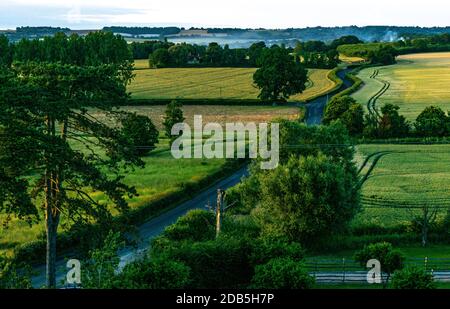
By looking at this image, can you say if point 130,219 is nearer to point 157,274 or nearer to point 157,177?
point 157,177

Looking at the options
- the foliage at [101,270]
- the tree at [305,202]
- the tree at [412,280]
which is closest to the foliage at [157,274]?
the foliage at [101,270]

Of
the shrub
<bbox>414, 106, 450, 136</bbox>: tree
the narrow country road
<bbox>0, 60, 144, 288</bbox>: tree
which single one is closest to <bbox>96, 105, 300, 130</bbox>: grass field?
<bbox>414, 106, 450, 136</bbox>: tree

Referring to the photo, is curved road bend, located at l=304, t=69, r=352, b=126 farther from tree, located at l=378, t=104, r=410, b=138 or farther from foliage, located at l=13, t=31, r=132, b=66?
foliage, located at l=13, t=31, r=132, b=66

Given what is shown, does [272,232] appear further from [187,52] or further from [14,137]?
[187,52]

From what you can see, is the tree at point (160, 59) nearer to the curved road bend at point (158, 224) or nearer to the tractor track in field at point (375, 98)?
the tractor track in field at point (375, 98)

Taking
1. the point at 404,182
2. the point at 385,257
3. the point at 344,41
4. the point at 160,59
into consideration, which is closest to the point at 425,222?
the point at 385,257
